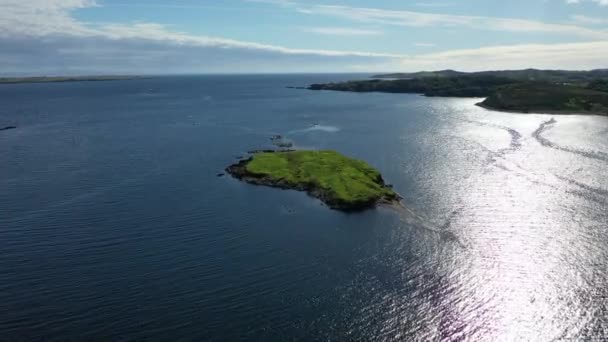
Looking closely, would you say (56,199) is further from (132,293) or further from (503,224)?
(503,224)

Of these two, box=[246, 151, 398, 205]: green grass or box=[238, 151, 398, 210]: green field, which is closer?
box=[238, 151, 398, 210]: green field

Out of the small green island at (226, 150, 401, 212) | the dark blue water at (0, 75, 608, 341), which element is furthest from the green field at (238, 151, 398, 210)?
the dark blue water at (0, 75, 608, 341)

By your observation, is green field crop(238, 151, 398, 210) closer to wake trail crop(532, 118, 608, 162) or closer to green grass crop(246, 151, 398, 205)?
green grass crop(246, 151, 398, 205)

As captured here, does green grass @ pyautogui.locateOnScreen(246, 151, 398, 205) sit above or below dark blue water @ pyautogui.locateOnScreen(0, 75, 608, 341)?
above

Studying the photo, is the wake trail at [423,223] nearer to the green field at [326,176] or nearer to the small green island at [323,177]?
the small green island at [323,177]

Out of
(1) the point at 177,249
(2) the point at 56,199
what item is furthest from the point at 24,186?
(1) the point at 177,249

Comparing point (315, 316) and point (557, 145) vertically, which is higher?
point (557, 145)

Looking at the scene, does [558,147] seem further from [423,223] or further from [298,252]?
[298,252]
